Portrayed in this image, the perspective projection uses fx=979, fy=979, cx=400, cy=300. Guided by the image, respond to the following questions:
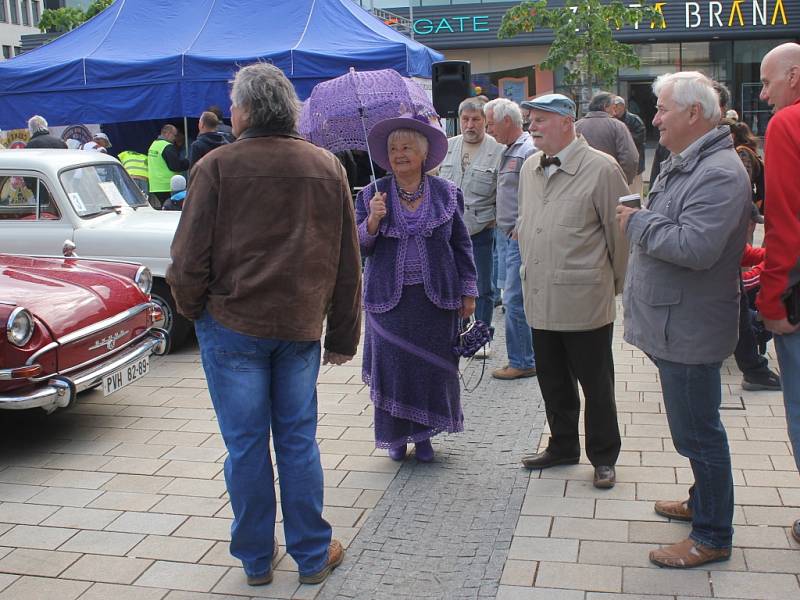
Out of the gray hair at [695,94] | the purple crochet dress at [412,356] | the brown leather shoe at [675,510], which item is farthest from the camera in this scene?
the purple crochet dress at [412,356]

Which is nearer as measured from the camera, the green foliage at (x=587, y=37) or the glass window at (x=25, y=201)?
the glass window at (x=25, y=201)

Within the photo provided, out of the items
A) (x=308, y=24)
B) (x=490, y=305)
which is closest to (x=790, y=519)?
(x=490, y=305)

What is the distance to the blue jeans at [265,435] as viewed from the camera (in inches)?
144

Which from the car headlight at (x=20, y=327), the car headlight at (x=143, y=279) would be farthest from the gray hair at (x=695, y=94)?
the car headlight at (x=143, y=279)

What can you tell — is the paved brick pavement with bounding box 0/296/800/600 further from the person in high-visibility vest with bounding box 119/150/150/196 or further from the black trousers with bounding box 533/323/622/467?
the person in high-visibility vest with bounding box 119/150/150/196

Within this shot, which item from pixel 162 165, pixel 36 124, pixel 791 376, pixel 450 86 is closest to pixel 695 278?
pixel 791 376

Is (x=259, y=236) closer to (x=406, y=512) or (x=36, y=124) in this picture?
(x=406, y=512)

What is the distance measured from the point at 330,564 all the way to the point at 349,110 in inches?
225

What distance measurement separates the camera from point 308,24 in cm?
1385

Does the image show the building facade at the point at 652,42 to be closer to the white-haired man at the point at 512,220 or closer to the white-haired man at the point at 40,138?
the white-haired man at the point at 40,138

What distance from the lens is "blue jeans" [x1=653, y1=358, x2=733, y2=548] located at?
146 inches

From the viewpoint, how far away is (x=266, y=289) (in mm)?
3613

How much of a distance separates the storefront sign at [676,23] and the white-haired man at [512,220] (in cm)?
2498

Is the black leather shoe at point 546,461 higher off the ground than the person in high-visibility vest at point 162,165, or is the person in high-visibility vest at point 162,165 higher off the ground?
the person in high-visibility vest at point 162,165
